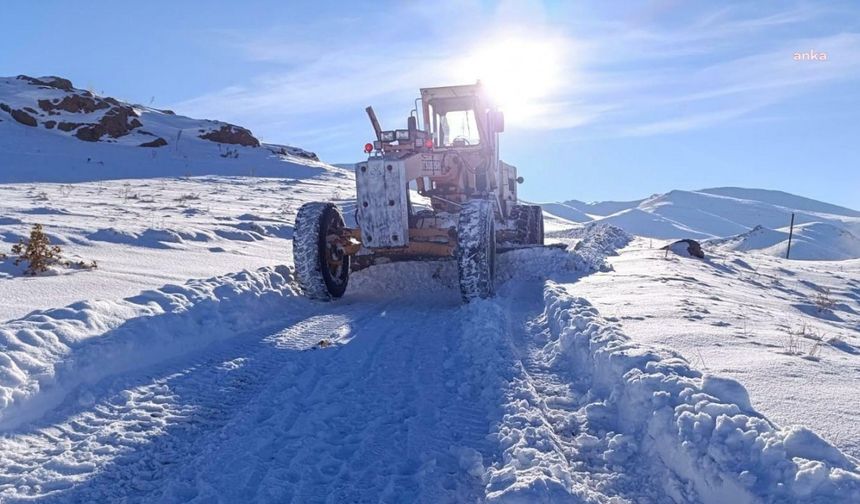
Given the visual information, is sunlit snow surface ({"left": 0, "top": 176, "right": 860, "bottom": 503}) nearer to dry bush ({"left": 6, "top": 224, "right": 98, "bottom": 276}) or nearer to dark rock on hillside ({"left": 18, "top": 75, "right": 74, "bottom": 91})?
dry bush ({"left": 6, "top": 224, "right": 98, "bottom": 276})

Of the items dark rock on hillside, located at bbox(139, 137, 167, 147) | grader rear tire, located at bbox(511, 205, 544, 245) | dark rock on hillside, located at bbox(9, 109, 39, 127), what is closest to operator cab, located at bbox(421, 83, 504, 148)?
grader rear tire, located at bbox(511, 205, 544, 245)

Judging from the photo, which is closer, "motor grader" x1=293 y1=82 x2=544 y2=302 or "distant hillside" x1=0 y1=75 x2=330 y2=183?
"motor grader" x1=293 y1=82 x2=544 y2=302

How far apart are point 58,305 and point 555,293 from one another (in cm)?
514

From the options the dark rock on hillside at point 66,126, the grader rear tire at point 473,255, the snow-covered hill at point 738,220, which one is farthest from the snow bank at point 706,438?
the dark rock on hillside at point 66,126

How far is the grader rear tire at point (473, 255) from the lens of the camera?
7539 mm

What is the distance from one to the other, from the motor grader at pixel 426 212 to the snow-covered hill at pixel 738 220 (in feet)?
64.3

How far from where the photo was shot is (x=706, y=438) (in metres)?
3.11

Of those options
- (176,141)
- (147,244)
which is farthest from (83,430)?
(176,141)

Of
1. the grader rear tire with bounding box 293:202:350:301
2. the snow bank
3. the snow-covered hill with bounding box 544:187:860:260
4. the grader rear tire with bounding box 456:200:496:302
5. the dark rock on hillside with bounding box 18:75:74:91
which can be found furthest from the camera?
the dark rock on hillside with bounding box 18:75:74:91

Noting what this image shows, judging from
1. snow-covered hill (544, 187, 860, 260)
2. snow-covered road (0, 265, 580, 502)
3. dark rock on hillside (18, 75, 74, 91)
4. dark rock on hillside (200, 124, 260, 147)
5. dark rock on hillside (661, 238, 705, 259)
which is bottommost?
snow-covered hill (544, 187, 860, 260)

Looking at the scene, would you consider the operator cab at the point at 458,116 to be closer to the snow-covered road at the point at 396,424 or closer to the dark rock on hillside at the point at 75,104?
the snow-covered road at the point at 396,424

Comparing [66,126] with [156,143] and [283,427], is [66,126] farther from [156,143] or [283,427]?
[283,427]

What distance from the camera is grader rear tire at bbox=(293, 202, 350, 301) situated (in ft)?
26.8

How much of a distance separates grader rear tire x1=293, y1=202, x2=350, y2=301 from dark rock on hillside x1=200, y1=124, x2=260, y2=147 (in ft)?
94.8
